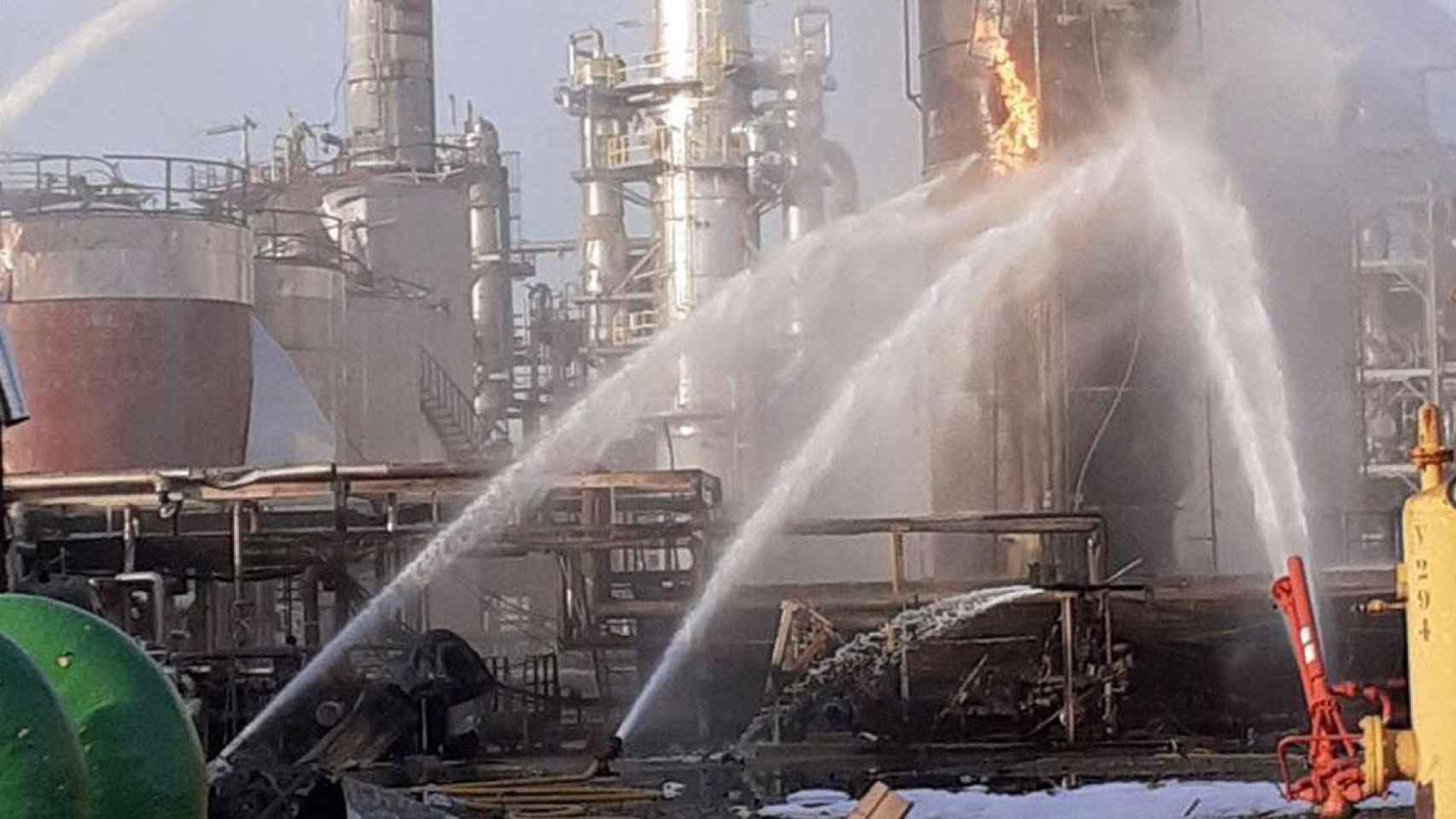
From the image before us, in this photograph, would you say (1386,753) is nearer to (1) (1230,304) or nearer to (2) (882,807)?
(2) (882,807)

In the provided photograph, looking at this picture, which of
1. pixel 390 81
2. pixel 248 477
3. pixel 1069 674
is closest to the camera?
pixel 1069 674

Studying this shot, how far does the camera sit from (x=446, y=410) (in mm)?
46750

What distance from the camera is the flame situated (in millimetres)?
23250

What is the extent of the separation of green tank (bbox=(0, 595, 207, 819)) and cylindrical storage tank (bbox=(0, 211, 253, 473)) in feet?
85.8

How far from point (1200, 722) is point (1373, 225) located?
21.5 m

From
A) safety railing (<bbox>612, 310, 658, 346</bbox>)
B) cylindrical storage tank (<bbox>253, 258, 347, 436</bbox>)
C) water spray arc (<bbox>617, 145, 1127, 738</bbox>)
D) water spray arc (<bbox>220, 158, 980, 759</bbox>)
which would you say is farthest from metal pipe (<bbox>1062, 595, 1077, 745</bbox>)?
safety railing (<bbox>612, 310, 658, 346</bbox>)

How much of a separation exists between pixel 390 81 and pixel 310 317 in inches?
376

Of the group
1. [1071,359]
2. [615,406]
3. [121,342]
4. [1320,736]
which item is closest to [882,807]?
[1320,736]

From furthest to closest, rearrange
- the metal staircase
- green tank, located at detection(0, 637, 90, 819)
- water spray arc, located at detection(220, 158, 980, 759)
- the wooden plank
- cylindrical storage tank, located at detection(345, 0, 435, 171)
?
cylindrical storage tank, located at detection(345, 0, 435, 171) < the metal staircase < water spray arc, located at detection(220, 158, 980, 759) < the wooden plank < green tank, located at detection(0, 637, 90, 819)

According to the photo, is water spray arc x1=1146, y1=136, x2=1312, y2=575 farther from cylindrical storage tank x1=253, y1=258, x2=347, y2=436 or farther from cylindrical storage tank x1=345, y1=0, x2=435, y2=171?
cylindrical storage tank x1=345, y1=0, x2=435, y2=171

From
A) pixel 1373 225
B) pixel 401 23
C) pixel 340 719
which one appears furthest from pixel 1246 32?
pixel 401 23

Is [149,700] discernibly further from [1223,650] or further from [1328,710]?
[1223,650]

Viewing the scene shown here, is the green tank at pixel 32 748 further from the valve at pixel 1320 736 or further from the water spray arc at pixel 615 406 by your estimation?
the water spray arc at pixel 615 406

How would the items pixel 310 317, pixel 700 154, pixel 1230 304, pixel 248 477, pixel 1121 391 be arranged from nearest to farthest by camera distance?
pixel 248 477
pixel 1121 391
pixel 1230 304
pixel 310 317
pixel 700 154
